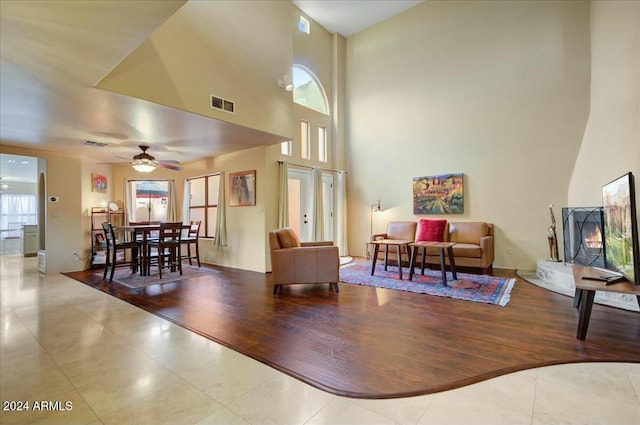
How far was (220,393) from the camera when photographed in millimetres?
1784

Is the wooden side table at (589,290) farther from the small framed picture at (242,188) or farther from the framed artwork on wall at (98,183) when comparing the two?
the framed artwork on wall at (98,183)

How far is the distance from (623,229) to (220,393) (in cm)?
331

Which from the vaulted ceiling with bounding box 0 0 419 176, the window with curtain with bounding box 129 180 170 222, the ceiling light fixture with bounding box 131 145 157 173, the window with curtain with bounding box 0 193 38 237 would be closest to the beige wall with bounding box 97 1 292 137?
the vaulted ceiling with bounding box 0 0 419 176

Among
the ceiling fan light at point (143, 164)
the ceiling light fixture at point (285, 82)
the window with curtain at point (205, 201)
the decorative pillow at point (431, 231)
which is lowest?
the decorative pillow at point (431, 231)

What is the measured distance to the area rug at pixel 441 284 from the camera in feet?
12.5

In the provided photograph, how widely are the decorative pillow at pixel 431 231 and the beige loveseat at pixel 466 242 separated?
151mm

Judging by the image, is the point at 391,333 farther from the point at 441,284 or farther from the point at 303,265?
the point at 441,284

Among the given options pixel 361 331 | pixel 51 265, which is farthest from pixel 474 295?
pixel 51 265

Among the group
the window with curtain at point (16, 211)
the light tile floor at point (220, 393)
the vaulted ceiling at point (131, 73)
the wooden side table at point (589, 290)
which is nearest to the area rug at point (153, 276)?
the light tile floor at point (220, 393)

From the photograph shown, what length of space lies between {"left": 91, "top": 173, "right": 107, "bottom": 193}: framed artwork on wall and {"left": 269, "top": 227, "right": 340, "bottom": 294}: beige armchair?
5.26m

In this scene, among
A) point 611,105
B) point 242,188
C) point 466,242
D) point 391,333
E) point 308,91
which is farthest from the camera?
point 308,91

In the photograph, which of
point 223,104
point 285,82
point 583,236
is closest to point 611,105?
point 583,236

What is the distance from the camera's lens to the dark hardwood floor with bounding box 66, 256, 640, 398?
199 centimetres

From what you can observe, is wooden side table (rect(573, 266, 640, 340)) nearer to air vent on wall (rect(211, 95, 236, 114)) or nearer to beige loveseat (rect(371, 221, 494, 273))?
beige loveseat (rect(371, 221, 494, 273))
